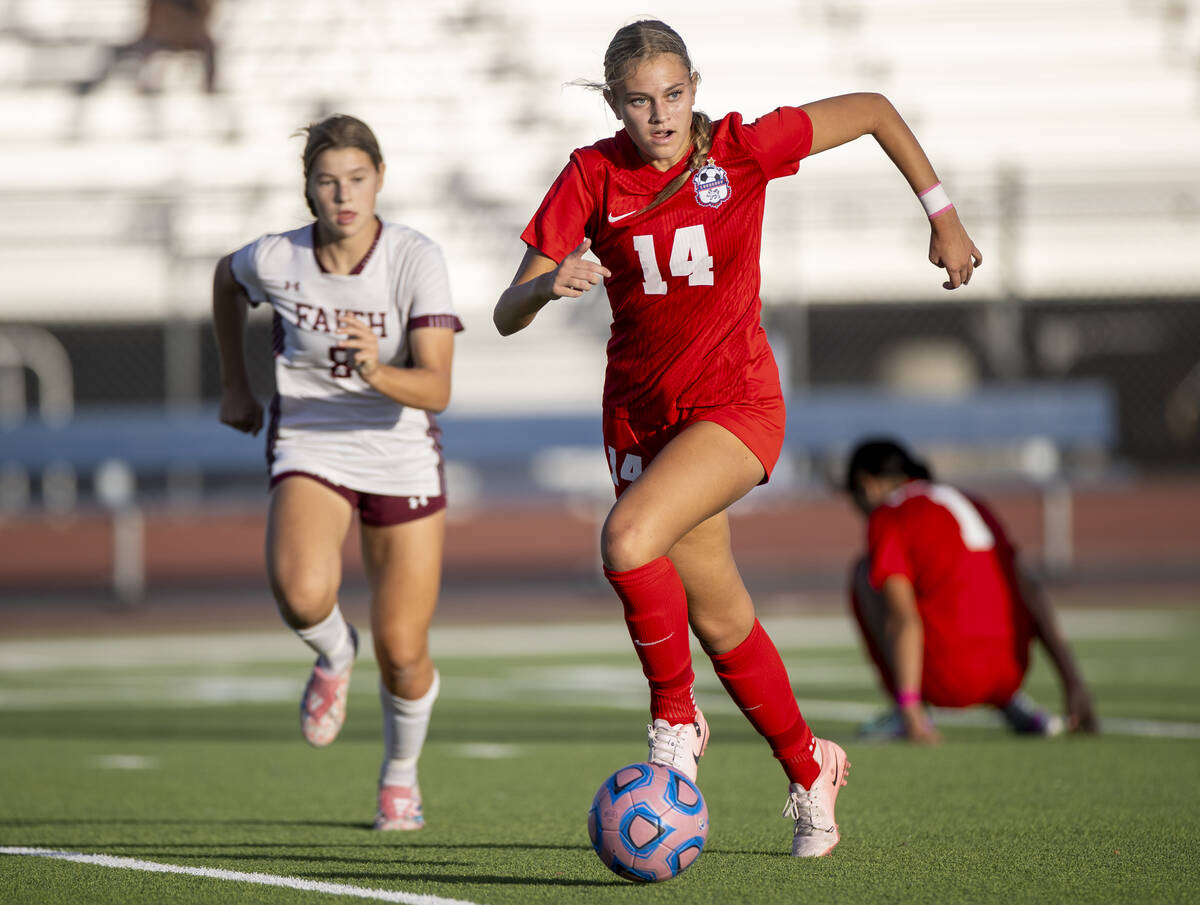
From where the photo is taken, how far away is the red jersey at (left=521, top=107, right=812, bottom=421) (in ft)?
12.7

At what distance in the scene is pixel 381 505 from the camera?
4.77m

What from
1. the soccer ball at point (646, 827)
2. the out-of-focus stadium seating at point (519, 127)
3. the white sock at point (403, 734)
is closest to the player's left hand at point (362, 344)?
the white sock at point (403, 734)

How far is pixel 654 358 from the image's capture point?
3924 mm

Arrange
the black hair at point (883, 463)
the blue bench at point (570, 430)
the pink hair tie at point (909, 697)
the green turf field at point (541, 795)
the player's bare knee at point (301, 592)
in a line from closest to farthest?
the green turf field at point (541, 795), the player's bare knee at point (301, 592), the pink hair tie at point (909, 697), the black hair at point (883, 463), the blue bench at point (570, 430)

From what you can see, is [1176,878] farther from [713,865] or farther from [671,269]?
[671,269]

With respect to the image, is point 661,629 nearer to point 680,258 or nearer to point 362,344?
point 680,258

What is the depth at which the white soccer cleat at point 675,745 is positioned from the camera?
12.4 ft

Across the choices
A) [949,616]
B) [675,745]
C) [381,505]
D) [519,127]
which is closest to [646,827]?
[675,745]

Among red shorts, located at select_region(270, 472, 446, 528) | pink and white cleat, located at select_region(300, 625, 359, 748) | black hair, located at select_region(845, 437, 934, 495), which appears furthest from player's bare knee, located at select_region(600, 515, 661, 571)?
black hair, located at select_region(845, 437, 934, 495)

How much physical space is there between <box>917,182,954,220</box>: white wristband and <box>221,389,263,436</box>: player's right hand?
80.4 inches

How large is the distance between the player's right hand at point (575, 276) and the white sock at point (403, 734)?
169 centimetres

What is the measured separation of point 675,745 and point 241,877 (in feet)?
3.43

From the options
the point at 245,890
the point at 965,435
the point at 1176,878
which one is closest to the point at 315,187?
the point at 245,890

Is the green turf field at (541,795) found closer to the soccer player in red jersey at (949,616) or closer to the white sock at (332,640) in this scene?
the soccer player in red jersey at (949,616)
